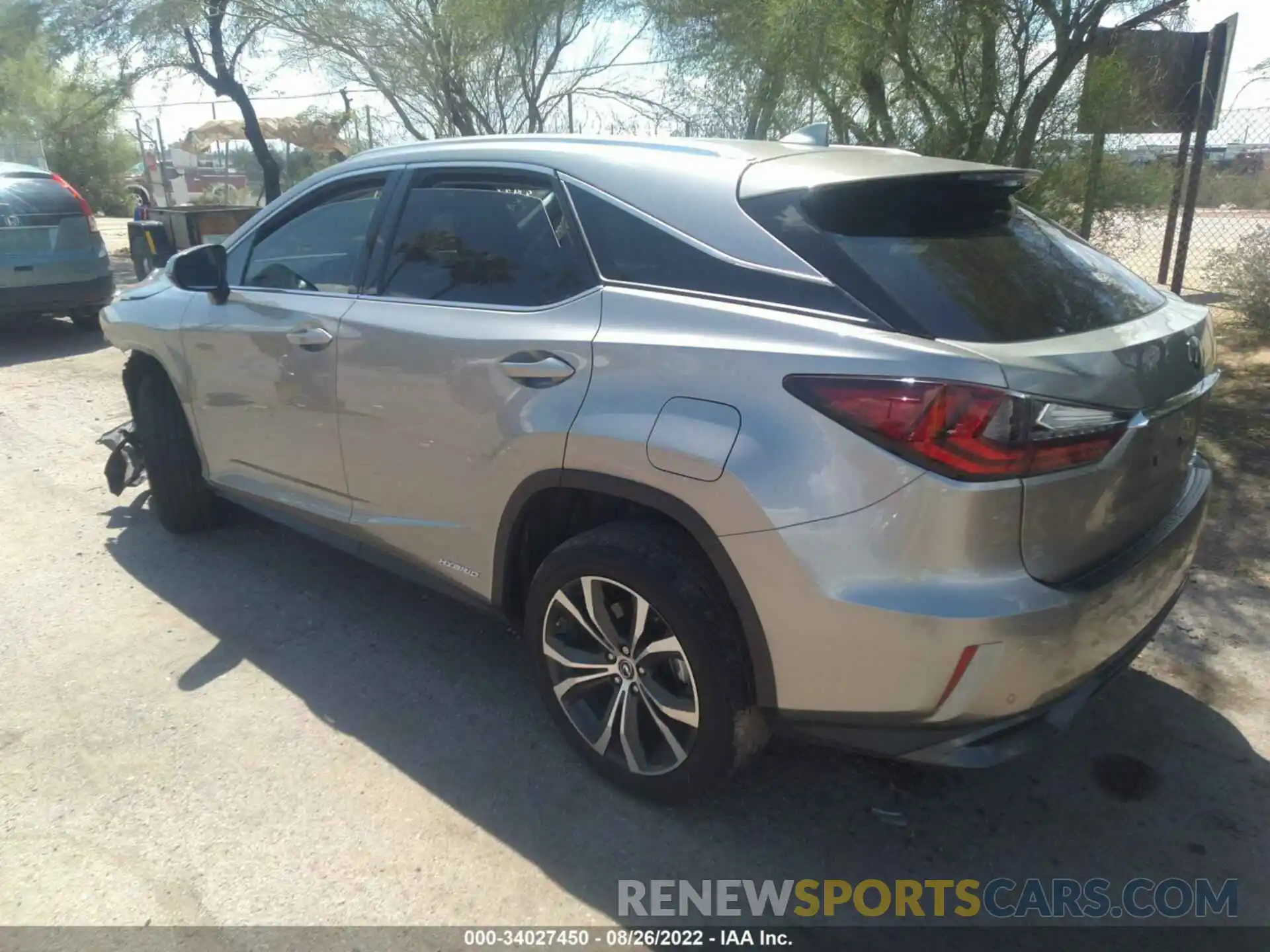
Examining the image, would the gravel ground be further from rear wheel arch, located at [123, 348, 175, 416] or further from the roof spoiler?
the roof spoiler

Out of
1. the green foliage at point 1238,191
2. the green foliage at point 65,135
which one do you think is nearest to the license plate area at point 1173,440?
the green foliage at point 1238,191

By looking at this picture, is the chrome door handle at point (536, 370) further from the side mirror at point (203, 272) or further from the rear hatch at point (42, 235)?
the rear hatch at point (42, 235)

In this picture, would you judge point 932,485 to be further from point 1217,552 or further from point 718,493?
point 1217,552

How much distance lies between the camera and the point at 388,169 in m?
3.52

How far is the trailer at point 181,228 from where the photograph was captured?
8868 mm

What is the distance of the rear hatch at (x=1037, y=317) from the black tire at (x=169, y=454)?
3189 millimetres

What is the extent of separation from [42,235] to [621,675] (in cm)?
870

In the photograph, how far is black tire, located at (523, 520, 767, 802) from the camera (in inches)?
97.9

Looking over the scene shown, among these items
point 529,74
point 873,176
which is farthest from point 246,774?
point 529,74

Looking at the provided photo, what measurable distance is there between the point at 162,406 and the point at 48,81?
2201cm

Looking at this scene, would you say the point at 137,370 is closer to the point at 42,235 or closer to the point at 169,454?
the point at 169,454

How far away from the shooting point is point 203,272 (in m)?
4.00

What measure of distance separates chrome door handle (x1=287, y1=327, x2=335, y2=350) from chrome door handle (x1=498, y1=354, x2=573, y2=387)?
0.94 metres

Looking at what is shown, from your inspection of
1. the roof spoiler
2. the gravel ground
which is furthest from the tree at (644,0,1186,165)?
the gravel ground
